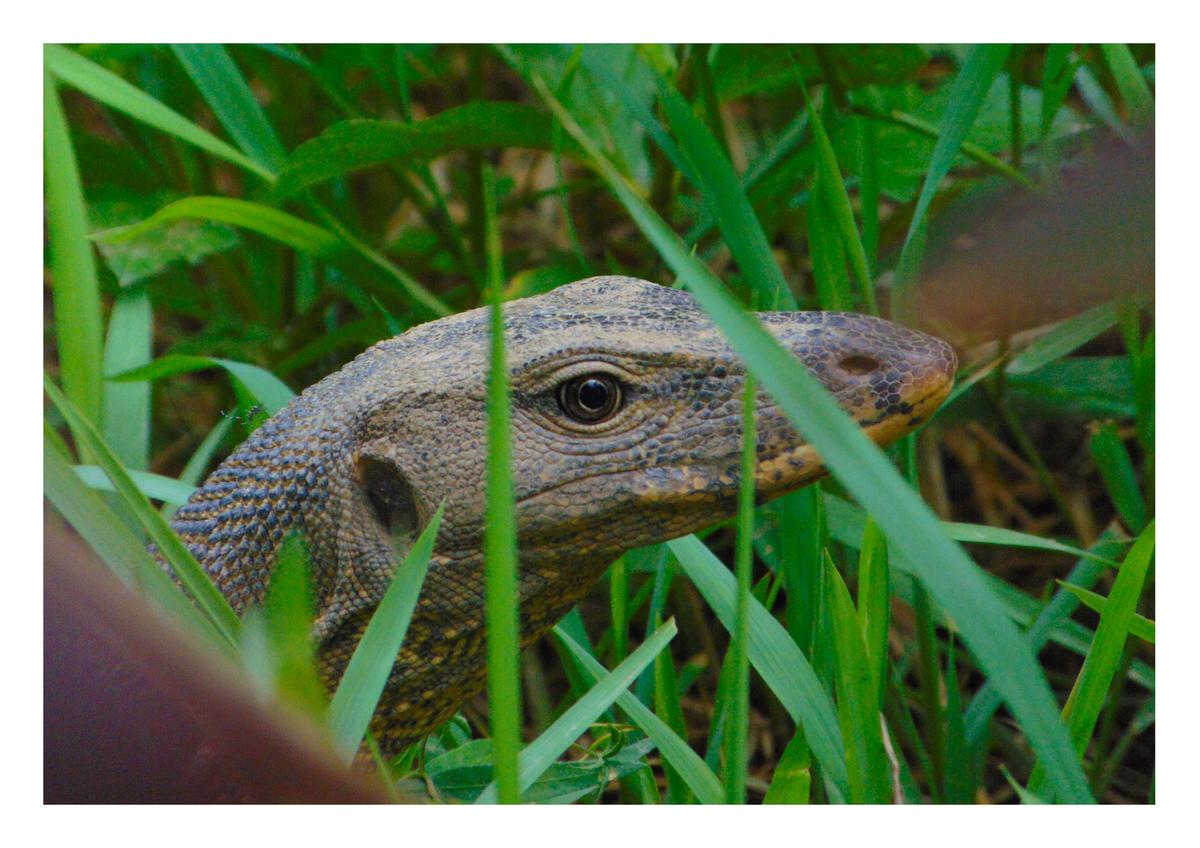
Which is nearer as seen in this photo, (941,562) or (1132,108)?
(941,562)

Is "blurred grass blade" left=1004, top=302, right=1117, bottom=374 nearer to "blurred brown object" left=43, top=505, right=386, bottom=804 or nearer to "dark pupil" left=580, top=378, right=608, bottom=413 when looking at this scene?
"dark pupil" left=580, top=378, right=608, bottom=413

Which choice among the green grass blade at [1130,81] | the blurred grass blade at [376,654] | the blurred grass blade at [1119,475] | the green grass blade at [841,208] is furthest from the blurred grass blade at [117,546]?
the green grass blade at [1130,81]

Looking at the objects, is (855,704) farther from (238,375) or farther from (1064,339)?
(238,375)

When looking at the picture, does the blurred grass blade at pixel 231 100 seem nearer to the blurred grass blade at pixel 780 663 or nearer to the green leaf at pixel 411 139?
the green leaf at pixel 411 139

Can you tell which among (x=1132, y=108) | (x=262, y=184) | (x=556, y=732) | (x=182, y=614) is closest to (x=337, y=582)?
(x=182, y=614)
